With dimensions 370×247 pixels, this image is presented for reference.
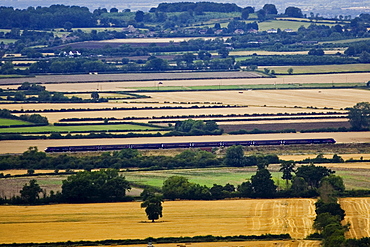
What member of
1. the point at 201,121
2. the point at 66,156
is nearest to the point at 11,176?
the point at 66,156

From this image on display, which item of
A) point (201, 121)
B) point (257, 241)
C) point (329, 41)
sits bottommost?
point (257, 241)

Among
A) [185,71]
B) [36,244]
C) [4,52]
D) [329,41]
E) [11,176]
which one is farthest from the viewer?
[329,41]

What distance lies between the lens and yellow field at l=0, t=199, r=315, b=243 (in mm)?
57094

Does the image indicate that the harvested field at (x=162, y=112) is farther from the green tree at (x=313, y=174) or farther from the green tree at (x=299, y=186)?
the green tree at (x=299, y=186)

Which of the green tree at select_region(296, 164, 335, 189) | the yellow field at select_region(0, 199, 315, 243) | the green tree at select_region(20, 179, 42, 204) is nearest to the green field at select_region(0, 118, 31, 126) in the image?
the green tree at select_region(20, 179, 42, 204)

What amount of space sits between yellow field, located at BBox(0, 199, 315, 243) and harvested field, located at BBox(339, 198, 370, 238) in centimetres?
230

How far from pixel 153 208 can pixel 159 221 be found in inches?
40.8

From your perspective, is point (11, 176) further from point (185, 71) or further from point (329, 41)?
point (329, 41)

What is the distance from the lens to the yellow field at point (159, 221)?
57094mm

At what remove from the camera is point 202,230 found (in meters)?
57.9

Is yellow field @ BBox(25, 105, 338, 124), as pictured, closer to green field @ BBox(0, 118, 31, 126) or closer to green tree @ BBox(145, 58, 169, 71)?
green field @ BBox(0, 118, 31, 126)

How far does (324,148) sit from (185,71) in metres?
65.2

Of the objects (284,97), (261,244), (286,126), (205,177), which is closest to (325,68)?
(284,97)

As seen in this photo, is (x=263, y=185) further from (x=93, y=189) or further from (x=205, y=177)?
(x=93, y=189)
